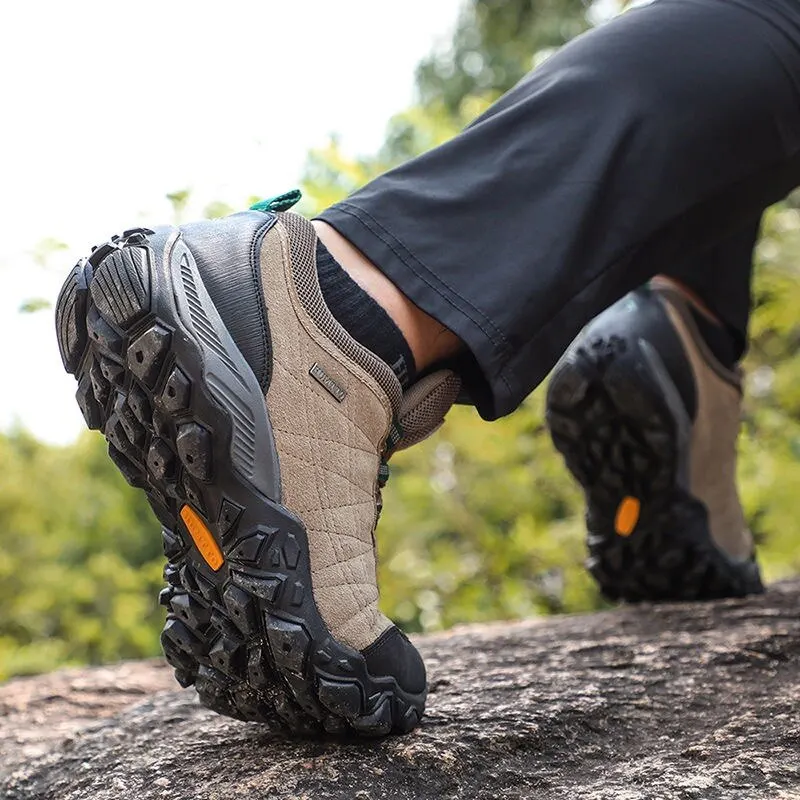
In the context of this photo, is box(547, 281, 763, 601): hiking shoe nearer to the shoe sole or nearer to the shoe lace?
the shoe lace

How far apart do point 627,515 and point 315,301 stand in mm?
973

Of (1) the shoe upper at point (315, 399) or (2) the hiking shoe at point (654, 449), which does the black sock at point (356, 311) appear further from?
(2) the hiking shoe at point (654, 449)

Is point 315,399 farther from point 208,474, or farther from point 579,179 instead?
point 579,179

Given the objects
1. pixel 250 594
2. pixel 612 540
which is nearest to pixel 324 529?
pixel 250 594

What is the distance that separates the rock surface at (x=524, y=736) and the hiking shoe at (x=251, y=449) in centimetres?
6

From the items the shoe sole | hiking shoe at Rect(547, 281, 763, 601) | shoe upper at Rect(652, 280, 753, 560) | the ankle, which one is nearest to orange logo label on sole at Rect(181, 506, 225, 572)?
the shoe sole

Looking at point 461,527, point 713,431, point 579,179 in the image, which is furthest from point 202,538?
point 461,527

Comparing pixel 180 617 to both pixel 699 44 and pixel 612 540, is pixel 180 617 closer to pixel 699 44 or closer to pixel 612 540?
pixel 699 44

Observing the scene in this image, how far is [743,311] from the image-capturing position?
1771mm

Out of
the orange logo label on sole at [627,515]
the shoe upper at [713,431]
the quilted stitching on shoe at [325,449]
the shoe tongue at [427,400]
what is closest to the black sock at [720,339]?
the shoe upper at [713,431]

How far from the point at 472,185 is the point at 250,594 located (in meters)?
0.47

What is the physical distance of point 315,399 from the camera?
0.98 metres

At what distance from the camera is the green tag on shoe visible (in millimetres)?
1071

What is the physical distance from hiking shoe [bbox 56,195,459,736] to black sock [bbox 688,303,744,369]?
88cm
